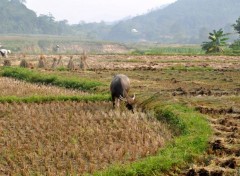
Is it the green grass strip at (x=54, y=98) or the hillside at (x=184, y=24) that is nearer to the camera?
the green grass strip at (x=54, y=98)

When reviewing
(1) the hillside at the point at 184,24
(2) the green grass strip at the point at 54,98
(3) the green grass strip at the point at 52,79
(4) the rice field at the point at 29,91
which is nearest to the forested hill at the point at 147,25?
(1) the hillside at the point at 184,24

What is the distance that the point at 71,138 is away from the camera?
9.31 meters

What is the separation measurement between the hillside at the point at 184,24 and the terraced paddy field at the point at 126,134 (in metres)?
116

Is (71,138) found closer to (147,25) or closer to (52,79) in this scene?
(52,79)

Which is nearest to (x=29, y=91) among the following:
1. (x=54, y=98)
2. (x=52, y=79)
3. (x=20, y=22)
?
(x=54, y=98)

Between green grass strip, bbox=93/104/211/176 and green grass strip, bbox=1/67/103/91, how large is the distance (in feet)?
21.0

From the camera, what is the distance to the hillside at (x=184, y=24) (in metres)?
153

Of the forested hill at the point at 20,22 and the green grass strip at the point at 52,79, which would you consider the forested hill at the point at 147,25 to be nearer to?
the forested hill at the point at 20,22

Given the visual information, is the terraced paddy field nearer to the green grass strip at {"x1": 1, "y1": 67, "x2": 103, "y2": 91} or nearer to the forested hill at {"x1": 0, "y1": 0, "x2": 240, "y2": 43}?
the green grass strip at {"x1": 1, "y1": 67, "x2": 103, "y2": 91}

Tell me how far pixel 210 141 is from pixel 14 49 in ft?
189

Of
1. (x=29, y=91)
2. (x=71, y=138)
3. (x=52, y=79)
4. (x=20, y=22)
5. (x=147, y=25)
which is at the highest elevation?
(x=147, y=25)

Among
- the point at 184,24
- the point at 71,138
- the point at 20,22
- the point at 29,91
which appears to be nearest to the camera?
the point at 71,138

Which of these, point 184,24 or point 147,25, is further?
point 147,25

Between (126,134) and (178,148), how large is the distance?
158 cm
